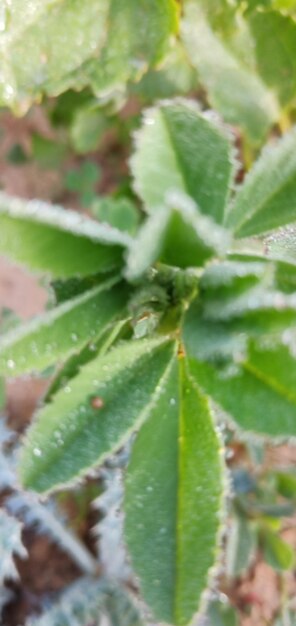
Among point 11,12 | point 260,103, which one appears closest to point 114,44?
point 11,12

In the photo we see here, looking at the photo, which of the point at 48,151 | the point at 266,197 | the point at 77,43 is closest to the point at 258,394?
the point at 266,197

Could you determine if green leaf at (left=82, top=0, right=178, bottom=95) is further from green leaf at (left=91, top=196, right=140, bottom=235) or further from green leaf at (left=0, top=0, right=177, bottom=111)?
green leaf at (left=91, top=196, right=140, bottom=235)

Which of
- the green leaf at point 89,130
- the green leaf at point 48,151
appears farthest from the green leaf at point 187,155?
the green leaf at point 48,151

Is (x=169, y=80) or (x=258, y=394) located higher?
(x=169, y=80)

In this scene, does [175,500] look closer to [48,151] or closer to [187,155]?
[187,155]

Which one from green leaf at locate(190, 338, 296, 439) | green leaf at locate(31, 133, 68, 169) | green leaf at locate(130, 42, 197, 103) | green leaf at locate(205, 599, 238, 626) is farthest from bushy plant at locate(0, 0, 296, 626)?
green leaf at locate(31, 133, 68, 169)

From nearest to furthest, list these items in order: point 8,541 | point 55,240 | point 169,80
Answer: point 55,240
point 8,541
point 169,80

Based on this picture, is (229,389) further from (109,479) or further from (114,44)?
(114,44)
